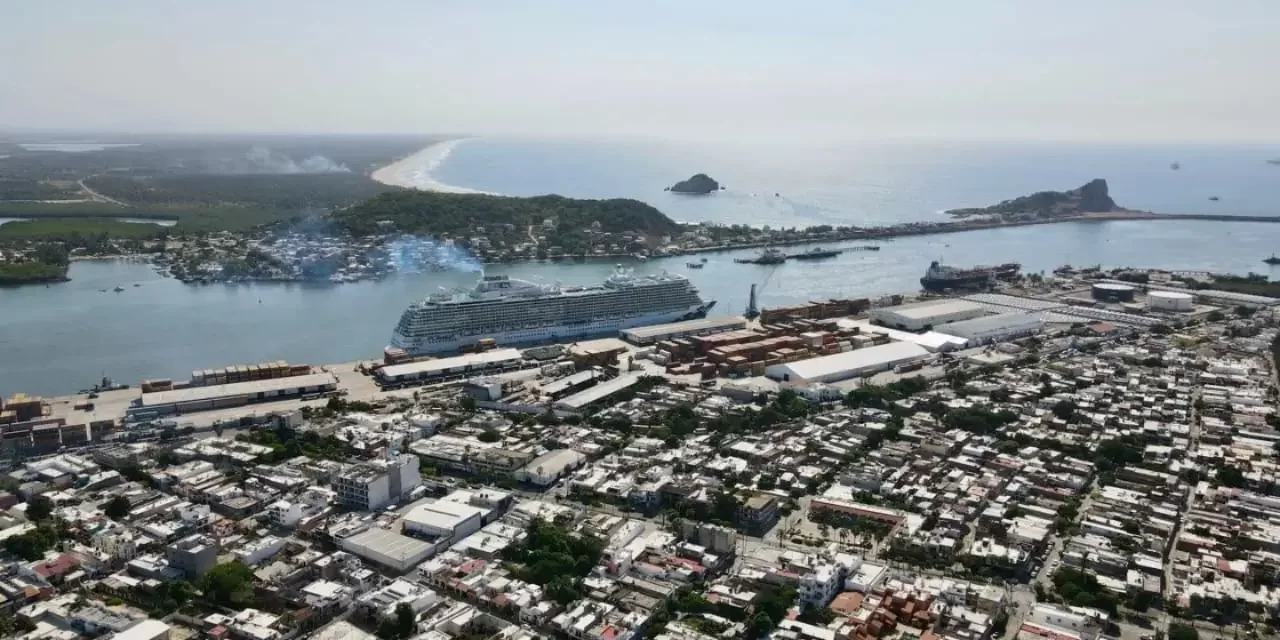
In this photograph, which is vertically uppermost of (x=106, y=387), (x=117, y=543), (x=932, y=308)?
(x=932, y=308)

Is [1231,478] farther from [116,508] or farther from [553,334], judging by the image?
[116,508]

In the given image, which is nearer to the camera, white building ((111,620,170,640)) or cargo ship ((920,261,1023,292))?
white building ((111,620,170,640))

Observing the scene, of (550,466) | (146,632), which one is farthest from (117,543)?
(550,466)

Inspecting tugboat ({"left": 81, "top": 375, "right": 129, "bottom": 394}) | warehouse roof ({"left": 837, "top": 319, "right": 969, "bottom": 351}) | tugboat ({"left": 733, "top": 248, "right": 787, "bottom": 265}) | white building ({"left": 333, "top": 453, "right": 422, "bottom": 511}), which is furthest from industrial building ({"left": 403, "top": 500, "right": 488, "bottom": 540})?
tugboat ({"left": 733, "top": 248, "right": 787, "bottom": 265})

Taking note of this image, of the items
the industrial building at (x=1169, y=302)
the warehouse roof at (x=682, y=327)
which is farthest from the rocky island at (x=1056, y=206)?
the warehouse roof at (x=682, y=327)

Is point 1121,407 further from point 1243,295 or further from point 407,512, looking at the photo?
point 1243,295

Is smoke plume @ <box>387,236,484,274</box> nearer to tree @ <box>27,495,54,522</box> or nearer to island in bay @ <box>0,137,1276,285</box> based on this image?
island in bay @ <box>0,137,1276,285</box>
